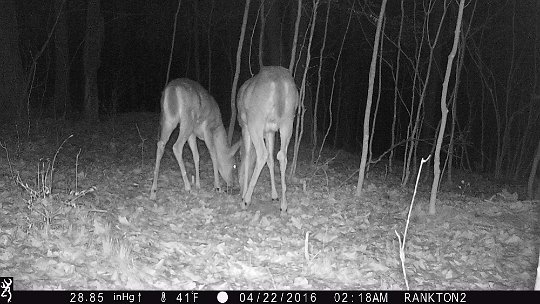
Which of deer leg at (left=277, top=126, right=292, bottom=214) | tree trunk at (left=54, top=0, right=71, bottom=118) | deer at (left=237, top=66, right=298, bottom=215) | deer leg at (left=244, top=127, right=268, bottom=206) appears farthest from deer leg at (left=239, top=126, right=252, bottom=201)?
tree trunk at (left=54, top=0, right=71, bottom=118)

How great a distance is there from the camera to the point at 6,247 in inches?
195

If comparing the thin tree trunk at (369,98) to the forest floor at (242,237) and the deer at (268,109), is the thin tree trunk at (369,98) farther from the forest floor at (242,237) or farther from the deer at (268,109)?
the deer at (268,109)

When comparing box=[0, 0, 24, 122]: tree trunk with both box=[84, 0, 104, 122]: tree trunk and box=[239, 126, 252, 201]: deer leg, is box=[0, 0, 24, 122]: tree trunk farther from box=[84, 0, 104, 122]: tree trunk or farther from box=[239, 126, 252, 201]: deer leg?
box=[239, 126, 252, 201]: deer leg

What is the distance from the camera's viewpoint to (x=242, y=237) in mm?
6102

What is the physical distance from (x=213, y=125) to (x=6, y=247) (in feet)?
16.0

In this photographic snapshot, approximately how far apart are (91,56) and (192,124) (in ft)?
29.9

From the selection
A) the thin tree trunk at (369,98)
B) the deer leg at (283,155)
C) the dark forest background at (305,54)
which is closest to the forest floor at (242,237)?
the deer leg at (283,155)

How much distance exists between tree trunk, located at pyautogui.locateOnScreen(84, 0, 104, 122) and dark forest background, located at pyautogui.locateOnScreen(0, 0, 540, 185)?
0.13ft

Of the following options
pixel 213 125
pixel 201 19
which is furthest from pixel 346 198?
pixel 201 19

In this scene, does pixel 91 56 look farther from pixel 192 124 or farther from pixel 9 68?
pixel 192 124

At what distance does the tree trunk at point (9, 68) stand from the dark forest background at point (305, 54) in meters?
0.03

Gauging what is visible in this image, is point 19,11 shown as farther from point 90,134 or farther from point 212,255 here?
point 212,255

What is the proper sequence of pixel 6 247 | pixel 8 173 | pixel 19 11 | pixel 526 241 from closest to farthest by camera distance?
pixel 6 247 < pixel 526 241 < pixel 8 173 < pixel 19 11

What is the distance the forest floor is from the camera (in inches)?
183
